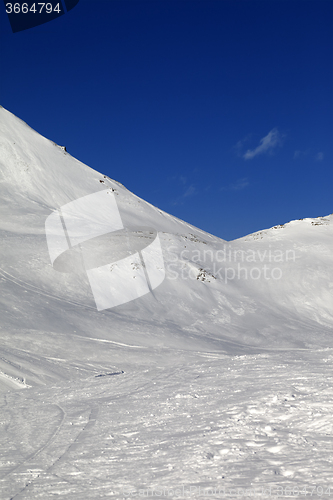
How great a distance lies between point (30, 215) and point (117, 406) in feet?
59.2

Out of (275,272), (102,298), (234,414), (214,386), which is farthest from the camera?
(275,272)

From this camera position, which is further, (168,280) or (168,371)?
(168,280)

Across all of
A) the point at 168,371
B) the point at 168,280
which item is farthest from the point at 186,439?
the point at 168,280

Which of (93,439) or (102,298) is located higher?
(102,298)

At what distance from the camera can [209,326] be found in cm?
1712

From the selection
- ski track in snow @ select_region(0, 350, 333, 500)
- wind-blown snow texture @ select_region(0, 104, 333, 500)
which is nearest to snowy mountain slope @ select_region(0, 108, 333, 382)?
wind-blown snow texture @ select_region(0, 104, 333, 500)

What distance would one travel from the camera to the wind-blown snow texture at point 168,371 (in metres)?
3.82

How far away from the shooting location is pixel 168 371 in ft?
29.8

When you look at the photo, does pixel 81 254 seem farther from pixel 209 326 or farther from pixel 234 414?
pixel 234 414

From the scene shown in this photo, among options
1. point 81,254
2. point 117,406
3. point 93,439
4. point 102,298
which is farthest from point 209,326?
point 93,439

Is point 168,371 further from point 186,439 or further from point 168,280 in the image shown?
point 168,280

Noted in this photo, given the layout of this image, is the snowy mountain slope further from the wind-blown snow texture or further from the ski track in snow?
the ski track in snow

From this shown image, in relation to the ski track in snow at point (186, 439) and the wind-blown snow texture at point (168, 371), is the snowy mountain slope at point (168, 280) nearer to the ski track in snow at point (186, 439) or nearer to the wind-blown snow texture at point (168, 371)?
the wind-blown snow texture at point (168, 371)

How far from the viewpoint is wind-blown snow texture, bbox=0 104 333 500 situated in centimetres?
A: 382
